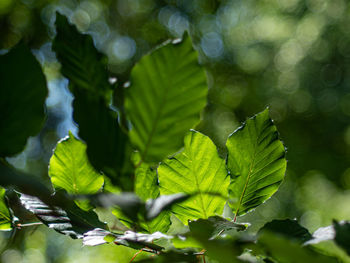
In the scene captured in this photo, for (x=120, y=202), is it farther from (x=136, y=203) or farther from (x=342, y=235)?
(x=342, y=235)

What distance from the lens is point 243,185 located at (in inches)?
11.3

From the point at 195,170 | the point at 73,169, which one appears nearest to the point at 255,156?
the point at 195,170

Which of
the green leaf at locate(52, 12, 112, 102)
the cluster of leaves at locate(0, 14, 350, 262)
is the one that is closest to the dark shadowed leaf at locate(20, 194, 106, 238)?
the cluster of leaves at locate(0, 14, 350, 262)

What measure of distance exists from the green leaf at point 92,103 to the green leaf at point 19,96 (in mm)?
25

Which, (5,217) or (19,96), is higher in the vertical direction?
(19,96)

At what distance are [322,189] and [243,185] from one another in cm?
639

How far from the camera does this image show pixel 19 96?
0.74 ft

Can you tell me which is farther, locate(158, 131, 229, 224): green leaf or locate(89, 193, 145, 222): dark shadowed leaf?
locate(158, 131, 229, 224): green leaf

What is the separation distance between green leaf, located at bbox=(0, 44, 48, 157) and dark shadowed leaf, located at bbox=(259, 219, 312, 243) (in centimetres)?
19

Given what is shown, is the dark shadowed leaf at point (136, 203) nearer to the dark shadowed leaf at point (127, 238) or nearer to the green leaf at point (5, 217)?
the dark shadowed leaf at point (127, 238)

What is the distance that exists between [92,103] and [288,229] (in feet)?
0.59

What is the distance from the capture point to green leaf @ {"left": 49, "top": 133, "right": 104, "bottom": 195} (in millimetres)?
288

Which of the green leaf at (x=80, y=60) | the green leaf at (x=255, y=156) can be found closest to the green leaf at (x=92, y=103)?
the green leaf at (x=80, y=60)

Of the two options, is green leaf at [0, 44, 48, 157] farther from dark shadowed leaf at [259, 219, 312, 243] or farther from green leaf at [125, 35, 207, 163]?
dark shadowed leaf at [259, 219, 312, 243]
